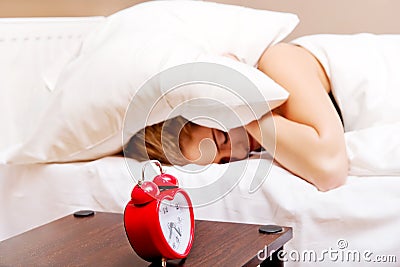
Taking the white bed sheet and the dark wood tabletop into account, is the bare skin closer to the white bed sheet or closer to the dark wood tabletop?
the white bed sheet

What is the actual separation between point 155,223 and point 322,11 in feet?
5.12

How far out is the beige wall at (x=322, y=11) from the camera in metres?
2.27

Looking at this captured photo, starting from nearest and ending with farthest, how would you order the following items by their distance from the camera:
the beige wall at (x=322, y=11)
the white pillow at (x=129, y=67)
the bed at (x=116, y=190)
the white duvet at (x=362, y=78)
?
the bed at (x=116, y=190), the white pillow at (x=129, y=67), the white duvet at (x=362, y=78), the beige wall at (x=322, y=11)

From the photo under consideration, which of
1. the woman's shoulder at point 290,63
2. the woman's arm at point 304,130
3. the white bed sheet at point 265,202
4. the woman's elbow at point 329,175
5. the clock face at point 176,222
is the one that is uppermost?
the clock face at point 176,222

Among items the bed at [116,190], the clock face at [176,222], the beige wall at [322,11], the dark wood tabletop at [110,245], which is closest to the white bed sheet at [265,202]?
the bed at [116,190]

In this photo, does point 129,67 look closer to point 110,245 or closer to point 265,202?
point 265,202

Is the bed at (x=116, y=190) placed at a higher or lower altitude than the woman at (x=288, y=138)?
lower

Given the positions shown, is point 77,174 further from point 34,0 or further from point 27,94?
point 34,0

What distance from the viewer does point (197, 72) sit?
1485 millimetres

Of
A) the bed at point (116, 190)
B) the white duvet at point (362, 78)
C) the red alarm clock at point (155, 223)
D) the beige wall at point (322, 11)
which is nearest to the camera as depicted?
the red alarm clock at point (155, 223)

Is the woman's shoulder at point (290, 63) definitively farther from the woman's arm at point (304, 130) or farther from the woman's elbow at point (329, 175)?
the woman's elbow at point (329, 175)

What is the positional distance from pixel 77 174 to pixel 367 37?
85 centimetres

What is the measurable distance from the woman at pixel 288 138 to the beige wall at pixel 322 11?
744 millimetres

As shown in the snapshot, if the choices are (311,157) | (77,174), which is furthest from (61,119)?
(311,157)
